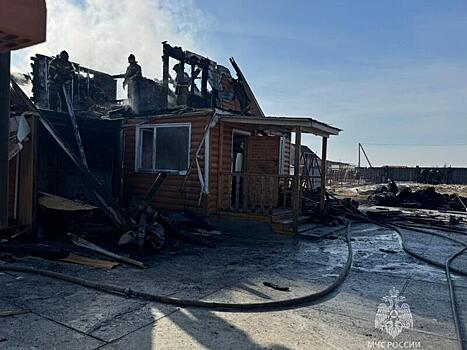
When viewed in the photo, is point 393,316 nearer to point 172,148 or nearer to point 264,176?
point 264,176

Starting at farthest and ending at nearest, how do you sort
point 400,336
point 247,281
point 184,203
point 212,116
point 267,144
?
point 267,144 → point 184,203 → point 212,116 → point 247,281 → point 400,336

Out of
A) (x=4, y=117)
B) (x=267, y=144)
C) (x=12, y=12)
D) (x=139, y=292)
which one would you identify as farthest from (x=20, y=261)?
(x=267, y=144)

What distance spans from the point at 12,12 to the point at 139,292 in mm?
3408

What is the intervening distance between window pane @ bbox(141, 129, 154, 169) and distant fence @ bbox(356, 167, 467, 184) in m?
21.2

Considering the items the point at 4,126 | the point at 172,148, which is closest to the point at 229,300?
the point at 4,126

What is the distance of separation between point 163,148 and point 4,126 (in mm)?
8170

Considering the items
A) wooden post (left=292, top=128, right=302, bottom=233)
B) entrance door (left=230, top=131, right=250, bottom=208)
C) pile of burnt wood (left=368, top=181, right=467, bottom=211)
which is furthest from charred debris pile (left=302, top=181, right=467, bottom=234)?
entrance door (left=230, top=131, right=250, bottom=208)

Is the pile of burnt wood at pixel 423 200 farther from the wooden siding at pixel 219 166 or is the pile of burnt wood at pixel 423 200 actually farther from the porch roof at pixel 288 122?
the wooden siding at pixel 219 166

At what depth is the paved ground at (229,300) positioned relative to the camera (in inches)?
121

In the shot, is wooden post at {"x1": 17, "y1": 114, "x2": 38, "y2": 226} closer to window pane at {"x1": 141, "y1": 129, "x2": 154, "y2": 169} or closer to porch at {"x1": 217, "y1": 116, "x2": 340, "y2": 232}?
window pane at {"x1": 141, "y1": 129, "x2": 154, "y2": 169}

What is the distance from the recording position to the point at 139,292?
4.05 meters

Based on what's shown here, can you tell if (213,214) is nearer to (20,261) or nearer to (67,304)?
(20,261)

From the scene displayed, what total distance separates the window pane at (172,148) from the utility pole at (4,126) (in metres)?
7.59

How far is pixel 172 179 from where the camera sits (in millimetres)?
9352
